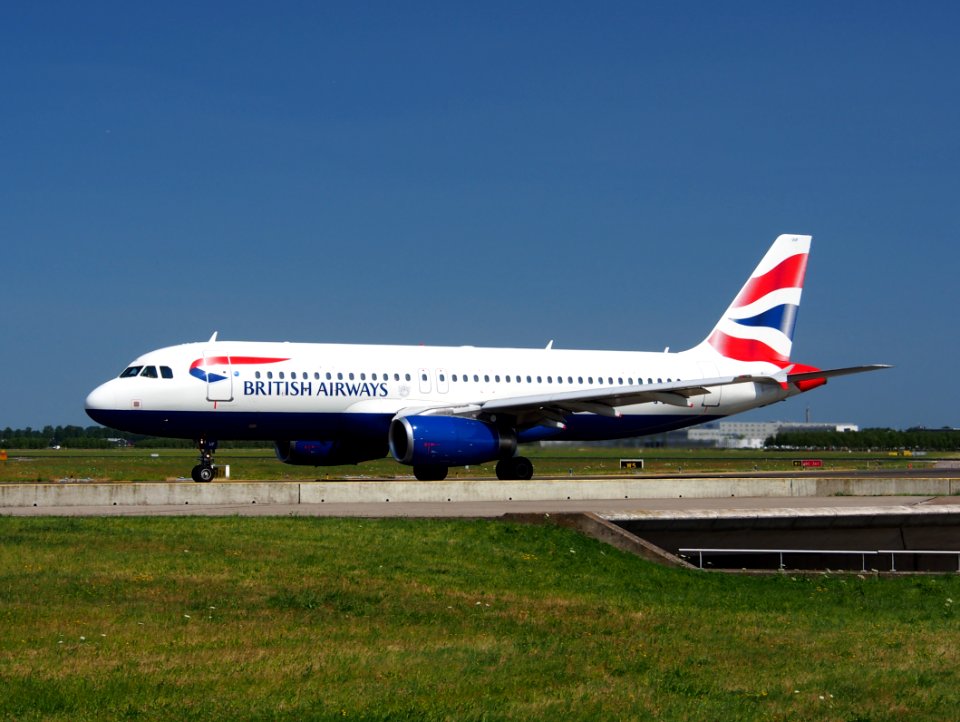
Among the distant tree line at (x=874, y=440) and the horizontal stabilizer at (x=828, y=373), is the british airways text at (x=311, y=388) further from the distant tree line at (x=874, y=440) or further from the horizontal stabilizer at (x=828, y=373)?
the distant tree line at (x=874, y=440)

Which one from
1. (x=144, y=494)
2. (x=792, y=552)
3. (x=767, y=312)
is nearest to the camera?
(x=792, y=552)

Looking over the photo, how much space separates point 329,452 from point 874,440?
103 m

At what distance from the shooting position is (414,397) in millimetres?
35188

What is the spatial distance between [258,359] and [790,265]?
19.9 meters

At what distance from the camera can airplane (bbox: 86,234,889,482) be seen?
106ft

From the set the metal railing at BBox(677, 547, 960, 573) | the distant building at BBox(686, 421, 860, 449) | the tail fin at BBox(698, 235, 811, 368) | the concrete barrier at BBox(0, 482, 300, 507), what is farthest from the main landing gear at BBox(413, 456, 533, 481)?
the distant building at BBox(686, 421, 860, 449)

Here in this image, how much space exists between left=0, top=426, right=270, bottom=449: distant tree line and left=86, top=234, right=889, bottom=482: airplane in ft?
191

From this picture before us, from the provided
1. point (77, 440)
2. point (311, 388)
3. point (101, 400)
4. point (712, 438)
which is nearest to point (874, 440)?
point (712, 438)

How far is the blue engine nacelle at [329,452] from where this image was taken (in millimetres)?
36344

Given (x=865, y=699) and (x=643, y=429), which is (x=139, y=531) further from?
(x=643, y=429)

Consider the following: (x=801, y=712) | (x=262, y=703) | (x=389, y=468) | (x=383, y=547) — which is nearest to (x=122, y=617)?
(x=262, y=703)

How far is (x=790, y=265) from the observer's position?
4294cm

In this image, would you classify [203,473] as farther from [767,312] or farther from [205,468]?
[767,312]

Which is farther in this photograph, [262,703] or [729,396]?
[729,396]
